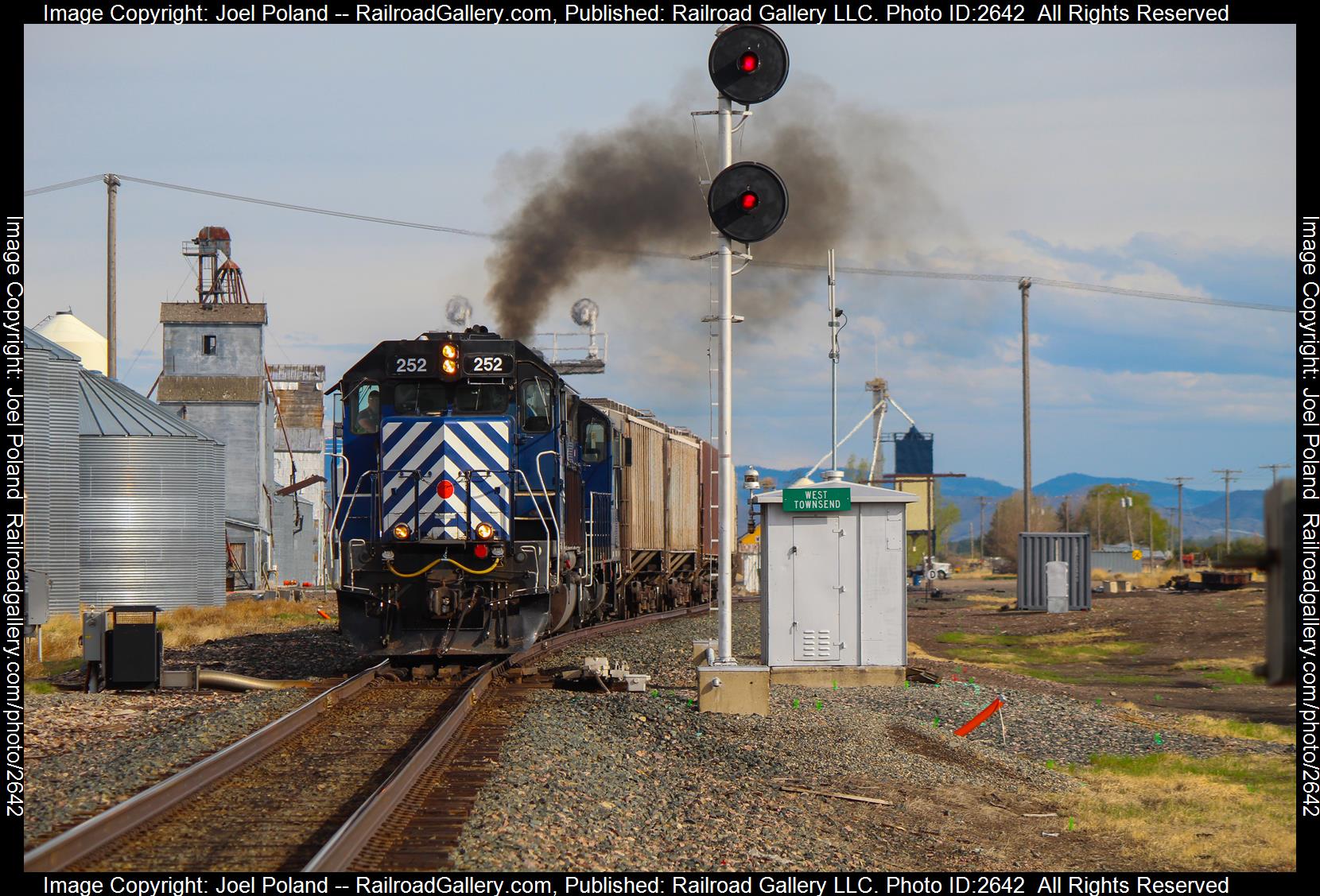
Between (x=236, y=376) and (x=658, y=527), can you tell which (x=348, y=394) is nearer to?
(x=658, y=527)

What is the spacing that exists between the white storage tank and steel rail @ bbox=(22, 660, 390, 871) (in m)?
7.55

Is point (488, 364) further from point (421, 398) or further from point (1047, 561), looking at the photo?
point (1047, 561)

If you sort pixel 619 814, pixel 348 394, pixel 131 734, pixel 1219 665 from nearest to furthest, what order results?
pixel 619 814, pixel 131 734, pixel 348 394, pixel 1219 665

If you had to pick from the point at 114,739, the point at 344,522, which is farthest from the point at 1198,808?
the point at 344,522

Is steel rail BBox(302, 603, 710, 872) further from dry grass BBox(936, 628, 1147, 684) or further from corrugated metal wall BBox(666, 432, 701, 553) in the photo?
corrugated metal wall BBox(666, 432, 701, 553)

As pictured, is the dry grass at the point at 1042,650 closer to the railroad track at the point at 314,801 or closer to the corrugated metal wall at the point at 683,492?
the corrugated metal wall at the point at 683,492

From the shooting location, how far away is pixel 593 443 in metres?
20.9

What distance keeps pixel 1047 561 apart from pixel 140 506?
30.3m

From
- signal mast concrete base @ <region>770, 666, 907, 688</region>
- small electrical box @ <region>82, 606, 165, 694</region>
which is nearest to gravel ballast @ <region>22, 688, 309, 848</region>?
small electrical box @ <region>82, 606, 165, 694</region>

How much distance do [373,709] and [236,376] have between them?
151ft

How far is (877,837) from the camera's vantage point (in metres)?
9.16

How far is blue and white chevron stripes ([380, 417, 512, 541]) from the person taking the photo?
16016 millimetres

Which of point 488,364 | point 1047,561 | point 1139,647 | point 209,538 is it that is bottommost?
point 1139,647
